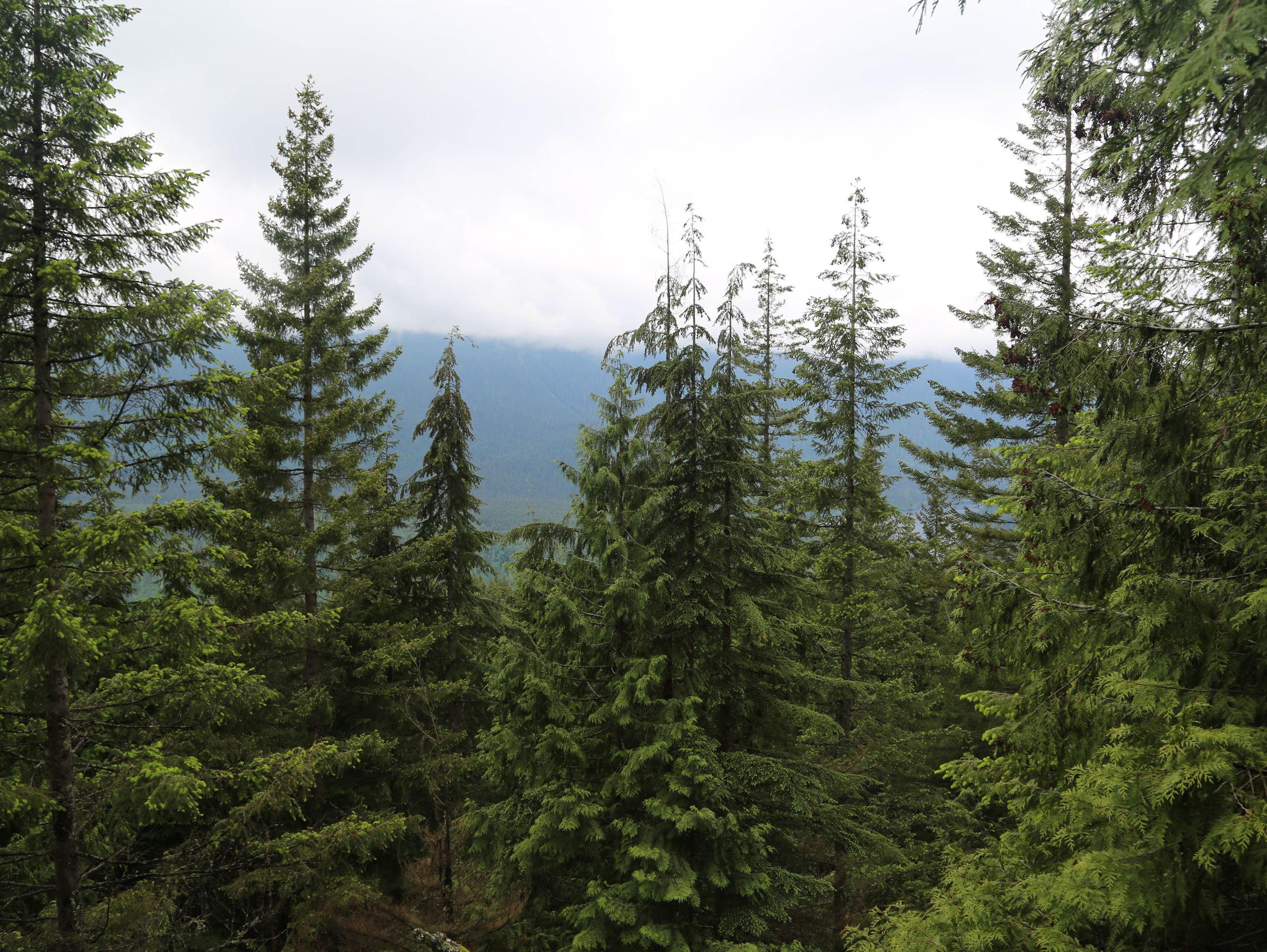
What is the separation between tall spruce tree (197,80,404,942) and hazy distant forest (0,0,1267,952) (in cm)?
9

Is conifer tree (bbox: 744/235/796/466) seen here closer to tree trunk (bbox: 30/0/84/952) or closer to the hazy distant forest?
the hazy distant forest

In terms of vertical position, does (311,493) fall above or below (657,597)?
above

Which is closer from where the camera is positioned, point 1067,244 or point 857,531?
point 1067,244

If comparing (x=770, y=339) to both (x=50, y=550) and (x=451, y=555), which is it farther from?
(x=50, y=550)

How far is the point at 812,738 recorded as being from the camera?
11.0 metres

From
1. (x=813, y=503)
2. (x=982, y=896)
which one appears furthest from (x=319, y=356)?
(x=982, y=896)

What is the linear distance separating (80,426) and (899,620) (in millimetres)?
15015

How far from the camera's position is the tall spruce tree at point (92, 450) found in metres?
5.50

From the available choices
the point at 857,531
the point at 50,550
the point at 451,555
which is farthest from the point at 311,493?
the point at 857,531

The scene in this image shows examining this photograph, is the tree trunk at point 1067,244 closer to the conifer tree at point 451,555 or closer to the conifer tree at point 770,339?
the conifer tree at point 770,339

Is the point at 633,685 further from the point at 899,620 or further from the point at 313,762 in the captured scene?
the point at 899,620

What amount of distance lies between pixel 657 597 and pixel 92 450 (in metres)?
6.90

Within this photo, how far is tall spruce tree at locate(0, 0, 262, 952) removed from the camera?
18.0ft

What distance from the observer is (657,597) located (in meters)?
9.33
